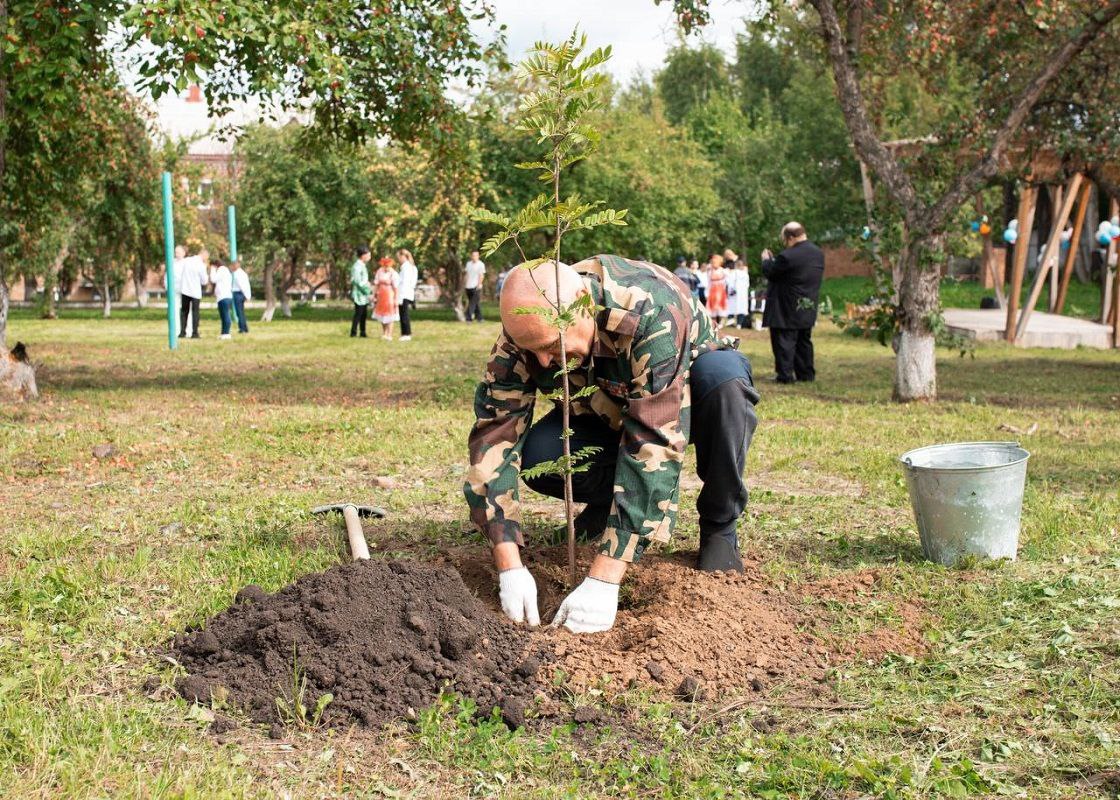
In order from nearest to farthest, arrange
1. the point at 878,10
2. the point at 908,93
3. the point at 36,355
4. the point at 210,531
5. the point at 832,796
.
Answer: the point at 832,796 → the point at 210,531 → the point at 878,10 → the point at 36,355 → the point at 908,93

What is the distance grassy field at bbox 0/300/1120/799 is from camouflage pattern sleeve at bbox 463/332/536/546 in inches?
31.3

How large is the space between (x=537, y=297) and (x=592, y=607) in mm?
1048

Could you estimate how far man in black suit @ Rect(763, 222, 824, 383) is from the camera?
→ 1232cm

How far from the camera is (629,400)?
12.0ft

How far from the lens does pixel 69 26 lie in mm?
8664

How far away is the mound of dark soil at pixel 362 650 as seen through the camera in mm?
3260

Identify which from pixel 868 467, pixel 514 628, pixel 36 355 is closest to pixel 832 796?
pixel 514 628

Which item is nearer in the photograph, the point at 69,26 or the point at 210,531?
the point at 210,531

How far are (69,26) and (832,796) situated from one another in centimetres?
838

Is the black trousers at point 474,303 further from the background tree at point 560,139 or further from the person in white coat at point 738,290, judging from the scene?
the background tree at point 560,139

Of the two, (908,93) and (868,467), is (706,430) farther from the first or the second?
(908,93)

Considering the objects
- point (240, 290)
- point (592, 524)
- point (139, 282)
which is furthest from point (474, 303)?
point (592, 524)

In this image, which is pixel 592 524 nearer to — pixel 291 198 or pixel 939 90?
pixel 939 90

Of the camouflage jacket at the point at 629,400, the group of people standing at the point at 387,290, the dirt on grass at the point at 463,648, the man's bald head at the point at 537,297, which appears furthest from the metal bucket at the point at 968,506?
the group of people standing at the point at 387,290
